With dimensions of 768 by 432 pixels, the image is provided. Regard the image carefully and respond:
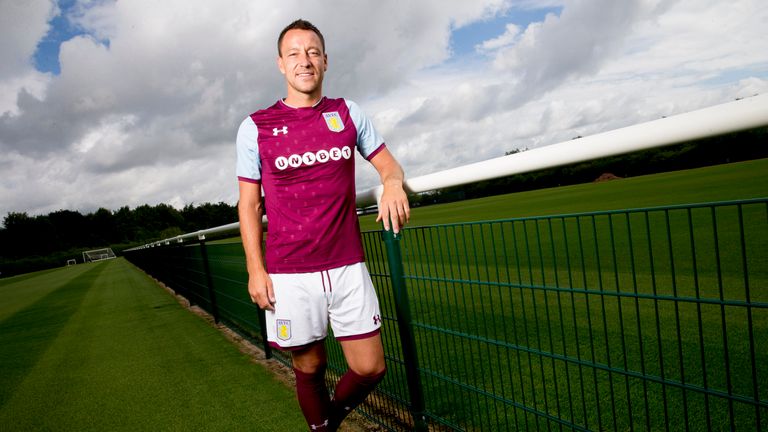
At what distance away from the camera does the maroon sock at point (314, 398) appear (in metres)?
2.12

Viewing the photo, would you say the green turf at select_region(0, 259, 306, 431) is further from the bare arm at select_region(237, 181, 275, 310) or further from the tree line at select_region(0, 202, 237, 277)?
the tree line at select_region(0, 202, 237, 277)

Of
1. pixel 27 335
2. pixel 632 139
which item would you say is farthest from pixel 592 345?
pixel 27 335

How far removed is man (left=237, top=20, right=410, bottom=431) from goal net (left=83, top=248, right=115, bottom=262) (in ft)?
270

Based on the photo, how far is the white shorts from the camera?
6.39 ft

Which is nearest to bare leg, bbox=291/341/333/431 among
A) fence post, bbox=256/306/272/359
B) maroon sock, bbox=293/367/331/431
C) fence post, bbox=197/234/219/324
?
maroon sock, bbox=293/367/331/431

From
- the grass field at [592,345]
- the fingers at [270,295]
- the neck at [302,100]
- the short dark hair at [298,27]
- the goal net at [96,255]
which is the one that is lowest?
the goal net at [96,255]

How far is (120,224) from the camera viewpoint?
105 m

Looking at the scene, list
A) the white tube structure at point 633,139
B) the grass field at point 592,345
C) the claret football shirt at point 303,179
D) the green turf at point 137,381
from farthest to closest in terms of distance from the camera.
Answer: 1. the green turf at point 137,381
2. the claret football shirt at point 303,179
3. the grass field at point 592,345
4. the white tube structure at point 633,139

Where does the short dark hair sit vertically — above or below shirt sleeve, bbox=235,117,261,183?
above

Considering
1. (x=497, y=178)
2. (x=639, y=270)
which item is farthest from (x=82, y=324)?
(x=639, y=270)

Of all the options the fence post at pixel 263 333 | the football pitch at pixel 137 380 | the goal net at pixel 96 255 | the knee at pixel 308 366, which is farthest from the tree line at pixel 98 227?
the knee at pixel 308 366

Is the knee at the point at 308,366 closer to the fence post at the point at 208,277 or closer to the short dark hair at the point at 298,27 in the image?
the short dark hair at the point at 298,27

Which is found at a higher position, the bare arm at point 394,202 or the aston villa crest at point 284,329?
the bare arm at point 394,202

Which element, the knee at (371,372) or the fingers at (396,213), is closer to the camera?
the fingers at (396,213)
